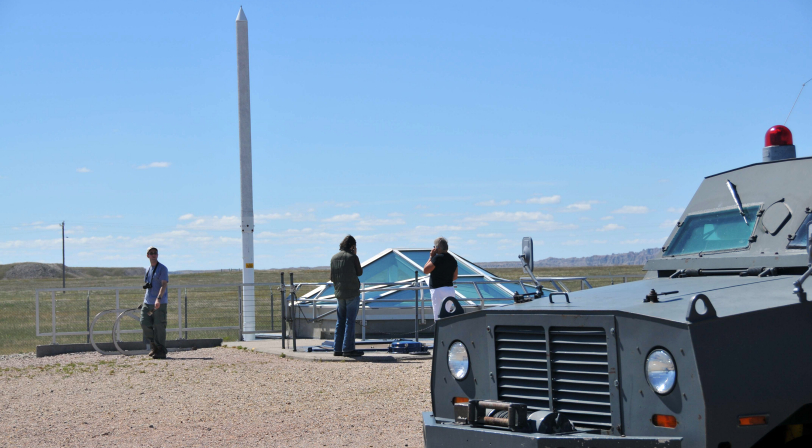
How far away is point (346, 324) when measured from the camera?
12.1m

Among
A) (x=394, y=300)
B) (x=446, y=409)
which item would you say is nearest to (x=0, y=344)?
(x=394, y=300)

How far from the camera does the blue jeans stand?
11625 millimetres

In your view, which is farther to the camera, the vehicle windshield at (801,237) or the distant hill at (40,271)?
the distant hill at (40,271)

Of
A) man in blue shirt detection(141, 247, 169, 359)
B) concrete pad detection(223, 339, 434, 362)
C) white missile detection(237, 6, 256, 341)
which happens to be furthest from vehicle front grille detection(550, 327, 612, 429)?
white missile detection(237, 6, 256, 341)

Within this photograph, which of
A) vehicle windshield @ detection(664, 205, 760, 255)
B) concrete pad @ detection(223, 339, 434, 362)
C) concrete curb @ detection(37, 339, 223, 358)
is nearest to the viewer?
vehicle windshield @ detection(664, 205, 760, 255)

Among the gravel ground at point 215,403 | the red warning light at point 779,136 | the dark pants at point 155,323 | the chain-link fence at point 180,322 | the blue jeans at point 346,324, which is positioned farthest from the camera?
the chain-link fence at point 180,322

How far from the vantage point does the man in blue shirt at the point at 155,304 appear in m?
12.5

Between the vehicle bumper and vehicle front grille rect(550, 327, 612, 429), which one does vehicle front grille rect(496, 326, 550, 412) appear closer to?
vehicle front grille rect(550, 327, 612, 429)

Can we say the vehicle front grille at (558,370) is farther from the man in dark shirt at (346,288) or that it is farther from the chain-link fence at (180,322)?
the chain-link fence at (180,322)

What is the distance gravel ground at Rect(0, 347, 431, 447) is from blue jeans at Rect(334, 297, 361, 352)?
0.47 metres

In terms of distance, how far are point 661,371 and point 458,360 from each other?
134 cm

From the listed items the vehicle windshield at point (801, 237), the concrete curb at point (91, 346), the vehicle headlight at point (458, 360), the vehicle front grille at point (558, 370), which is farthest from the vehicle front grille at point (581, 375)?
the concrete curb at point (91, 346)

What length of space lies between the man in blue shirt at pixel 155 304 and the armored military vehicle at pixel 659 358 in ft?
28.6

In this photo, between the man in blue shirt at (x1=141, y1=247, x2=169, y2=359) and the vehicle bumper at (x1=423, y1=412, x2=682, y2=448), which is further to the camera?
the man in blue shirt at (x1=141, y1=247, x2=169, y2=359)
